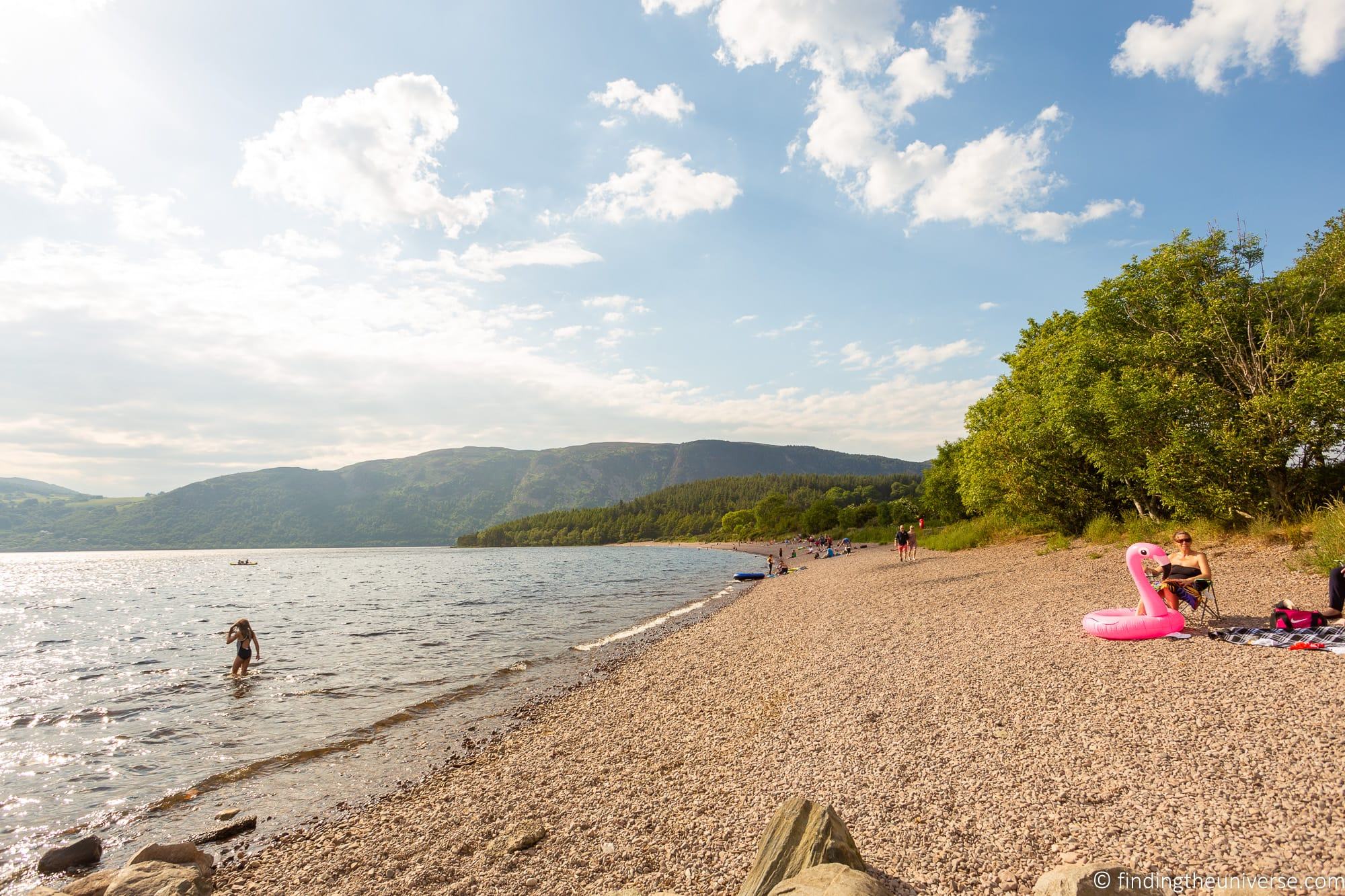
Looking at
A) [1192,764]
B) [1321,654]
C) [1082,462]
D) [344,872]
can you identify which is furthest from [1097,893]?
[1082,462]

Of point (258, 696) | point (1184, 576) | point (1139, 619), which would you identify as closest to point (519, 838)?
point (1139, 619)

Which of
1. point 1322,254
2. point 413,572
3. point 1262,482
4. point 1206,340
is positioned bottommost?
point 413,572

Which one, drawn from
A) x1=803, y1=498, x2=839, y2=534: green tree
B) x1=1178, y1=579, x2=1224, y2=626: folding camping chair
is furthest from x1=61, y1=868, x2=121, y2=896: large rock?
x1=803, y1=498, x2=839, y2=534: green tree

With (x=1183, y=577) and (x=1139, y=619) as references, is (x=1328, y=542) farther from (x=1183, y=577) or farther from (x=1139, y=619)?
(x=1139, y=619)

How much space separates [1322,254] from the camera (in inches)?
806

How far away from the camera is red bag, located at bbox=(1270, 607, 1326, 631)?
962cm

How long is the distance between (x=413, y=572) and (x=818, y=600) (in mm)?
66082

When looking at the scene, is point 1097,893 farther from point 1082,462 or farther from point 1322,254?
point 1082,462

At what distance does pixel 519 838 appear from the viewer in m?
6.66

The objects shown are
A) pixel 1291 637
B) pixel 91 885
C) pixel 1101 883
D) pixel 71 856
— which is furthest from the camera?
pixel 1291 637

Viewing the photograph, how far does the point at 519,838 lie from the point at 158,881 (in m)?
3.73

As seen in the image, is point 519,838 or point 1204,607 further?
point 1204,607

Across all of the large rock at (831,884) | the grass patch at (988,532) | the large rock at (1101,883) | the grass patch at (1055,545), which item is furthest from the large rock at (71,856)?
the grass patch at (988,532)

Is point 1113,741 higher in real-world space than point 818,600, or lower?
higher
